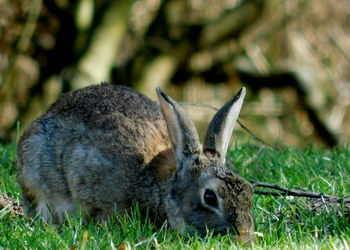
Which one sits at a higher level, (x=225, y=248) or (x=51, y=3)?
(x=51, y=3)

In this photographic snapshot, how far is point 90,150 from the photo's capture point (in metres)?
5.48

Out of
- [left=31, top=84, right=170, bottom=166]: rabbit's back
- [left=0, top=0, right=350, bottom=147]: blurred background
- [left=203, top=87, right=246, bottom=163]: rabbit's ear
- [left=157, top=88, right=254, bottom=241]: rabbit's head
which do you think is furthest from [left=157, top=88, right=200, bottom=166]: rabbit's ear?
[left=0, top=0, right=350, bottom=147]: blurred background

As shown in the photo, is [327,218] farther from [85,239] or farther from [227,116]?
[85,239]

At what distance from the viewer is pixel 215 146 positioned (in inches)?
205

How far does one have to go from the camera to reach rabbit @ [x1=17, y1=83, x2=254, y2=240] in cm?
482

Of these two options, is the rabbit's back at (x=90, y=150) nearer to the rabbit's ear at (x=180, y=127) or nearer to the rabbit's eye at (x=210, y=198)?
the rabbit's ear at (x=180, y=127)

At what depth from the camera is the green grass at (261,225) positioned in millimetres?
4359

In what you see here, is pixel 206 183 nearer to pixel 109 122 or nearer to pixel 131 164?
pixel 131 164

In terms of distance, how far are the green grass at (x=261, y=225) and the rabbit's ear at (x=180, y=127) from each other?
23.3 inches

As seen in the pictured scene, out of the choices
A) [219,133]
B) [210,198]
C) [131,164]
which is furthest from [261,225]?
[131,164]

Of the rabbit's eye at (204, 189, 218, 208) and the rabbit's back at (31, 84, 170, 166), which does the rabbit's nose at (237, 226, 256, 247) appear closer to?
the rabbit's eye at (204, 189, 218, 208)

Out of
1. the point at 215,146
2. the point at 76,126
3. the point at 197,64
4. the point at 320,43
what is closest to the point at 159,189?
the point at 215,146

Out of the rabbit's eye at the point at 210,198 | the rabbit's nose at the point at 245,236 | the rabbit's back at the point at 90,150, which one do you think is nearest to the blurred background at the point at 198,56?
the rabbit's back at the point at 90,150

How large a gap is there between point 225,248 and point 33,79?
886 centimetres
